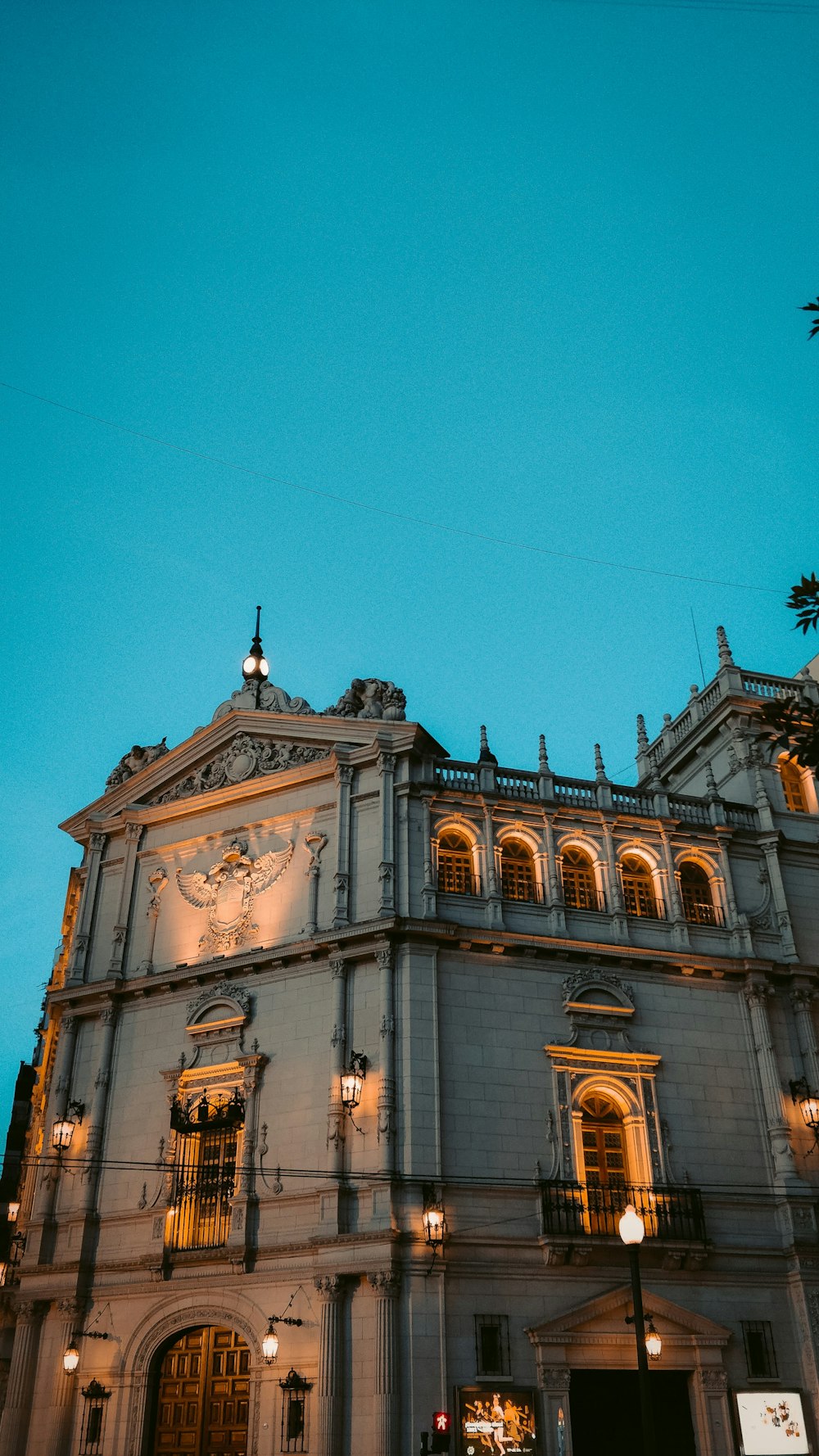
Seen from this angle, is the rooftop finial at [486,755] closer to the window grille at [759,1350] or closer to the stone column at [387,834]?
the stone column at [387,834]

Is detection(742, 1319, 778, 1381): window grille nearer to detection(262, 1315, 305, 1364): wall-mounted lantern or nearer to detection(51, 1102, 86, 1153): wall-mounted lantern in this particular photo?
detection(262, 1315, 305, 1364): wall-mounted lantern

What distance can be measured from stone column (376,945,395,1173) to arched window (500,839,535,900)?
163 inches

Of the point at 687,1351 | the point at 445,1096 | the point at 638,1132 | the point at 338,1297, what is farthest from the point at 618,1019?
the point at 338,1297

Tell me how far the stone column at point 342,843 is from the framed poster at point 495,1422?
35.7ft

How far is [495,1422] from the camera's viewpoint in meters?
25.3

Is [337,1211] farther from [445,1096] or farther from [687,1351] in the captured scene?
[687,1351]

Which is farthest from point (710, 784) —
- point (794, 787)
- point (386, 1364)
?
point (386, 1364)

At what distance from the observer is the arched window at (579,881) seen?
32.4 m

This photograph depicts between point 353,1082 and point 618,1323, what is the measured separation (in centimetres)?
788

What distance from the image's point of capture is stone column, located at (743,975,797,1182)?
29.8 metres

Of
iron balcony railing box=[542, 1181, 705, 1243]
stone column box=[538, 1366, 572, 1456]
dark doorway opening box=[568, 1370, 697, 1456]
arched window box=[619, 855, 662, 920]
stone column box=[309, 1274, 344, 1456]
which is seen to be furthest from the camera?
arched window box=[619, 855, 662, 920]

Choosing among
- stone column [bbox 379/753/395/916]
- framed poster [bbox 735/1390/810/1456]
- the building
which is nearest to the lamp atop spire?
the building

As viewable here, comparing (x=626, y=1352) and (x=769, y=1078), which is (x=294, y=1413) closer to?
(x=626, y=1352)

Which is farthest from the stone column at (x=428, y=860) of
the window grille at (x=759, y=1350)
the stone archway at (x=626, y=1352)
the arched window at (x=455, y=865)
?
the window grille at (x=759, y=1350)
